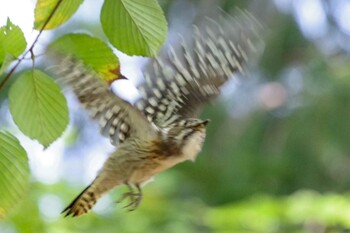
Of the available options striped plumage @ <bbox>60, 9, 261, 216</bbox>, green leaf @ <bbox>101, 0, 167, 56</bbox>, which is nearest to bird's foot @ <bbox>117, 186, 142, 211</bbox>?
striped plumage @ <bbox>60, 9, 261, 216</bbox>

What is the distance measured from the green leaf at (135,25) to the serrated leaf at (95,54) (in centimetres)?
1

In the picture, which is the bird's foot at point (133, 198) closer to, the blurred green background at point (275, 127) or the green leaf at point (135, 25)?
the green leaf at point (135, 25)

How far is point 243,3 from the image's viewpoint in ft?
9.68

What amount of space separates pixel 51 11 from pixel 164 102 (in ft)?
0.51

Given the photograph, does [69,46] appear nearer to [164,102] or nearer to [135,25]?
[135,25]

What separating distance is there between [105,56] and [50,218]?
4.71ft

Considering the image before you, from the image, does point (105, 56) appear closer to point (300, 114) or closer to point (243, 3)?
point (243, 3)

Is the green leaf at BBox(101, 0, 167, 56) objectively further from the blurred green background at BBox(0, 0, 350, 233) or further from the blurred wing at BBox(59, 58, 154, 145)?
the blurred green background at BBox(0, 0, 350, 233)

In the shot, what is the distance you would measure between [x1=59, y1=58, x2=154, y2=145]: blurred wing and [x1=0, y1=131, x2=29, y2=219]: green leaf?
0.21 ft

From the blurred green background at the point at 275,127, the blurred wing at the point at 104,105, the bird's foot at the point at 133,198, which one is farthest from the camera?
the blurred green background at the point at 275,127

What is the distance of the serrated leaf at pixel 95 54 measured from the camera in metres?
0.73

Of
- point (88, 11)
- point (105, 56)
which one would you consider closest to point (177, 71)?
point (105, 56)

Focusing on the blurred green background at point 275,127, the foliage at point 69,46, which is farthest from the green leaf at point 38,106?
the blurred green background at point 275,127

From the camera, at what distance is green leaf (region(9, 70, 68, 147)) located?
745mm
